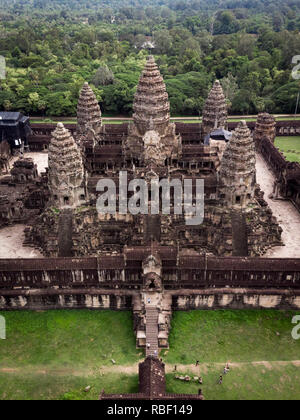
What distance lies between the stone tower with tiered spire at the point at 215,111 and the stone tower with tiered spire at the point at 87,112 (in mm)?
18043

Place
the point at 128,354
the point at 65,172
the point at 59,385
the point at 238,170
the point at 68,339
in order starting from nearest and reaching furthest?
the point at 59,385
the point at 128,354
the point at 68,339
the point at 65,172
the point at 238,170

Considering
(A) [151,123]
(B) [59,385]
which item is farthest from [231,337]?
(A) [151,123]

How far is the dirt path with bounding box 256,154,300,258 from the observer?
42.8m

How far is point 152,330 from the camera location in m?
33.0

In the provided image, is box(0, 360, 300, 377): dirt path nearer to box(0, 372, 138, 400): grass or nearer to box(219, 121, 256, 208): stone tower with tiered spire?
box(0, 372, 138, 400): grass

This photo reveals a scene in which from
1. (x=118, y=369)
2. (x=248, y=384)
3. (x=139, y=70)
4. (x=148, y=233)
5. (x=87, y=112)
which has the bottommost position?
(x=248, y=384)

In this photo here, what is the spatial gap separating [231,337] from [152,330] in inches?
269

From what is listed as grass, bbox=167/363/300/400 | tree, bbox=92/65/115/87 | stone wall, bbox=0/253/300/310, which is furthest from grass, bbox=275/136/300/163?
tree, bbox=92/65/115/87

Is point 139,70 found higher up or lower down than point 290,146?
higher up

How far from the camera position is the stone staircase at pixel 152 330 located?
105ft

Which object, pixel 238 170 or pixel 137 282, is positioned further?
pixel 238 170

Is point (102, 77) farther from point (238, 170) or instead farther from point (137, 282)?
point (137, 282)

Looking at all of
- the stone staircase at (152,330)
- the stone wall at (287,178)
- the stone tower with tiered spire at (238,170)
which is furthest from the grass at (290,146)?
the stone staircase at (152,330)

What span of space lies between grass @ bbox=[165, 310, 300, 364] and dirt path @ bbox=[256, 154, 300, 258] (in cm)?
854
